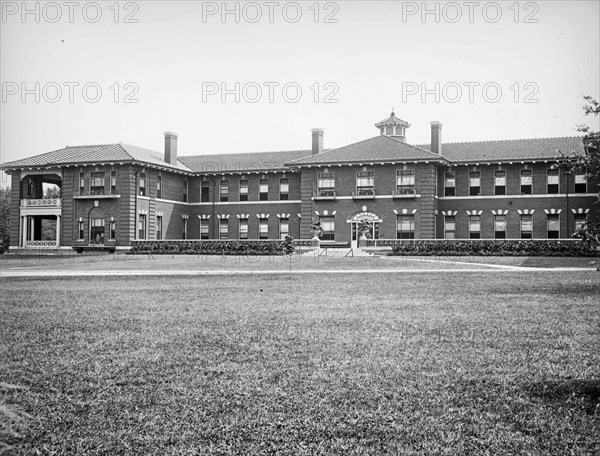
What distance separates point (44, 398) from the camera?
664cm

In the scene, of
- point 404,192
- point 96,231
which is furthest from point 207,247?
point 404,192

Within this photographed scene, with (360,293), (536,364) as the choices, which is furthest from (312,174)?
(536,364)

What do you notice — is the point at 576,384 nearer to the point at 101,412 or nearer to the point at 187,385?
the point at 187,385

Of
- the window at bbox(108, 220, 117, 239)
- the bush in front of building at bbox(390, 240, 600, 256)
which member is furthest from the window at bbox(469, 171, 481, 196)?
the window at bbox(108, 220, 117, 239)

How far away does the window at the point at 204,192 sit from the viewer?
5266 cm

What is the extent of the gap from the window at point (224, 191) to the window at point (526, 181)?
74.9 ft

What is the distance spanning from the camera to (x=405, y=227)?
4497cm

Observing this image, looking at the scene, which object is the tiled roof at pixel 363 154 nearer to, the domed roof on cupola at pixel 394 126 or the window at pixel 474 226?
the domed roof on cupola at pixel 394 126

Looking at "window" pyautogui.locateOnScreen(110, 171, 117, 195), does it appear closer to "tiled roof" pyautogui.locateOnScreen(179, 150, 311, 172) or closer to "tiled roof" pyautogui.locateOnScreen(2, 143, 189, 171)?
"tiled roof" pyautogui.locateOnScreen(2, 143, 189, 171)

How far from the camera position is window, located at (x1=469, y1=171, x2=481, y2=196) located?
1800 inches

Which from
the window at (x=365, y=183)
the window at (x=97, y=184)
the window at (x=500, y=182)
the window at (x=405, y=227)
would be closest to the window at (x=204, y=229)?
the window at (x=97, y=184)

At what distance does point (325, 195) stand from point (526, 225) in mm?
14307

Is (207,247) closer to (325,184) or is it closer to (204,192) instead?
(325,184)

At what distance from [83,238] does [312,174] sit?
58.1ft
